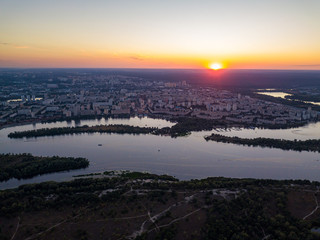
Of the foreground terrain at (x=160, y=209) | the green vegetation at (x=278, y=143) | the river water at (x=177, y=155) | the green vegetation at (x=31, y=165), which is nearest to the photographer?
the foreground terrain at (x=160, y=209)

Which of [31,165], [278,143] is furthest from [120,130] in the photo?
[278,143]

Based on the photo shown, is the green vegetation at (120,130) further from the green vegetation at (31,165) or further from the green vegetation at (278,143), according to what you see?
the green vegetation at (31,165)

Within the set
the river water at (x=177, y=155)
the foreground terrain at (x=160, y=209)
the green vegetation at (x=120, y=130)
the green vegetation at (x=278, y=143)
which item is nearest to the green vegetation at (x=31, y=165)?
the river water at (x=177, y=155)

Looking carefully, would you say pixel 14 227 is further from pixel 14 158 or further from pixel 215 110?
pixel 215 110

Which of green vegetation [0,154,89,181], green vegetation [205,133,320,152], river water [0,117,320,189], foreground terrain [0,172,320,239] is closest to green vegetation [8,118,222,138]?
river water [0,117,320,189]

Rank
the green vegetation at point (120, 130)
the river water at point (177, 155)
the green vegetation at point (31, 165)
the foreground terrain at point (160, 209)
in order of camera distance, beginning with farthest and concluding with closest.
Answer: the green vegetation at point (120, 130) → the river water at point (177, 155) → the green vegetation at point (31, 165) → the foreground terrain at point (160, 209)

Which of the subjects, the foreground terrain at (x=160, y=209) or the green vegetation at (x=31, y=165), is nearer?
the foreground terrain at (x=160, y=209)

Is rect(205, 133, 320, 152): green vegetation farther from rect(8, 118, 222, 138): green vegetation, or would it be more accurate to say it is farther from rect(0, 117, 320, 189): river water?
rect(8, 118, 222, 138): green vegetation
